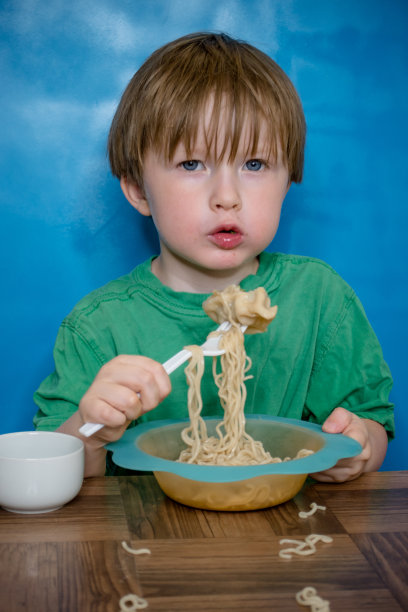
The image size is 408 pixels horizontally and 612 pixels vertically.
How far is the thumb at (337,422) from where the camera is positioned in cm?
120

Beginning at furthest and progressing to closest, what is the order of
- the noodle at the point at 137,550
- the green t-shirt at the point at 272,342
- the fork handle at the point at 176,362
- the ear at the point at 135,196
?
the ear at the point at 135,196 < the green t-shirt at the point at 272,342 < the fork handle at the point at 176,362 < the noodle at the point at 137,550

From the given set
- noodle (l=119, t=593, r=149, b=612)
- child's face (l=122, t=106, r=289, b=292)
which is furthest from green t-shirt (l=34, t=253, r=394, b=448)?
noodle (l=119, t=593, r=149, b=612)

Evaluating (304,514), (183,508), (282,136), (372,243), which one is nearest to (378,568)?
(304,514)

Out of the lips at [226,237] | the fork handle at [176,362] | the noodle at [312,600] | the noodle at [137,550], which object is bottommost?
the noodle at [137,550]

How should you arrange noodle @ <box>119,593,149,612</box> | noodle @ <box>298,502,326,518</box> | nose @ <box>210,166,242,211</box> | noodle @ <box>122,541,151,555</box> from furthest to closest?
nose @ <box>210,166,242,211</box>, noodle @ <box>298,502,326,518</box>, noodle @ <box>122,541,151,555</box>, noodle @ <box>119,593,149,612</box>

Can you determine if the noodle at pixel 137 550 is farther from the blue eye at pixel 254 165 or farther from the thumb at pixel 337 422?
the blue eye at pixel 254 165

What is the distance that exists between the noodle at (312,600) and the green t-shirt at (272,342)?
2.49ft

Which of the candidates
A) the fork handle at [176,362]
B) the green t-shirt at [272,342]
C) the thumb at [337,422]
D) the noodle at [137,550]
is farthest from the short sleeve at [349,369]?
the noodle at [137,550]

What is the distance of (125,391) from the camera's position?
1.13 meters

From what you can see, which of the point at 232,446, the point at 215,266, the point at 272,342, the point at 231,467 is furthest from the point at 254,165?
the point at 231,467

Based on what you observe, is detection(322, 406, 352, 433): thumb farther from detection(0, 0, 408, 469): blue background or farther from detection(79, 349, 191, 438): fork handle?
detection(0, 0, 408, 469): blue background

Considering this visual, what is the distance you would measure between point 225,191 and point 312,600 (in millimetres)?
848

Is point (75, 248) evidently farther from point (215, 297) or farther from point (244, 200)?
point (215, 297)

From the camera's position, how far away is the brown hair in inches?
56.9
